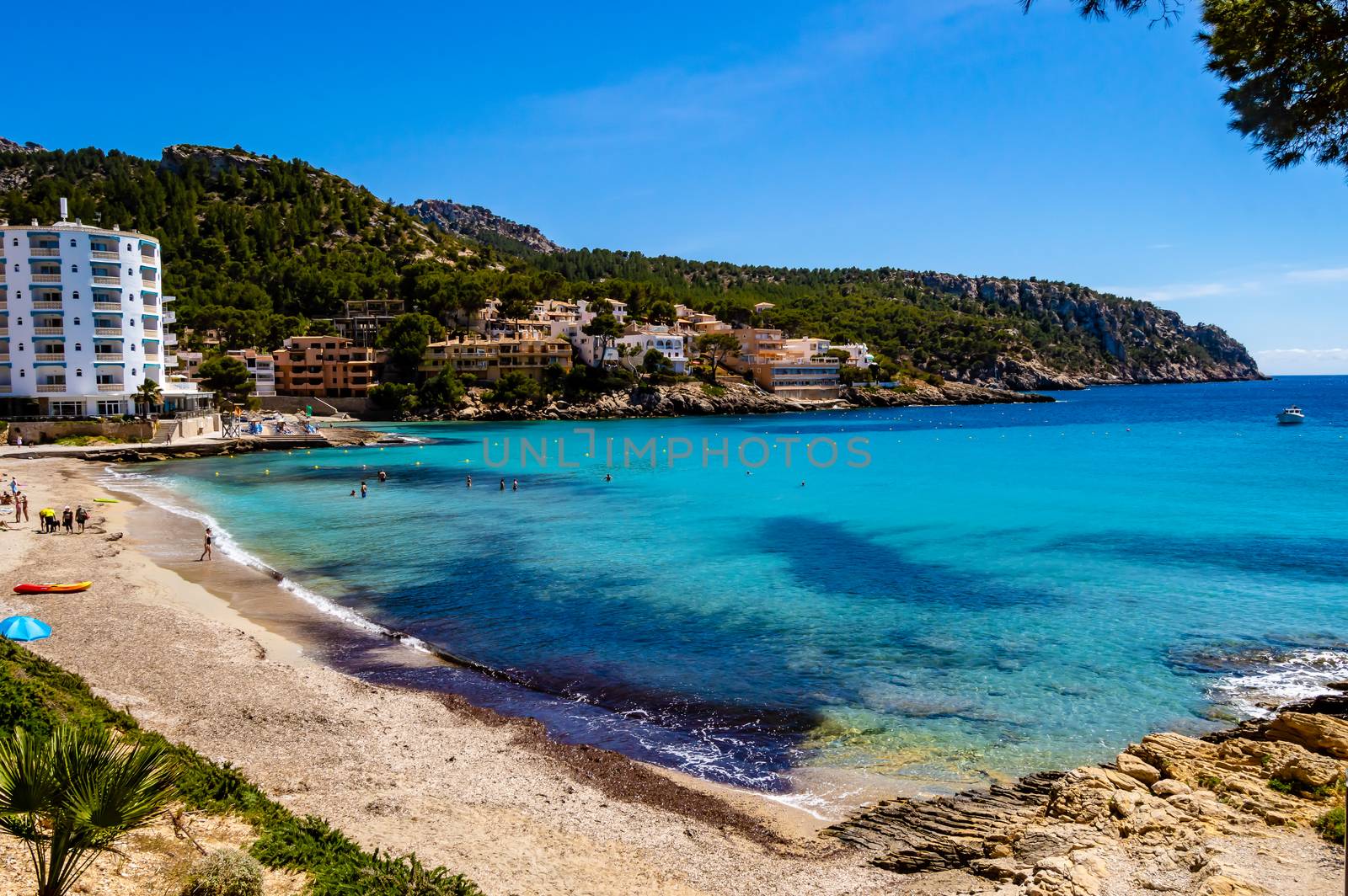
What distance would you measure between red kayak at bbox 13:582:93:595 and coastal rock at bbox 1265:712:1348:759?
2758 centimetres

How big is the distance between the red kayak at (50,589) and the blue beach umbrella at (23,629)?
535 centimetres

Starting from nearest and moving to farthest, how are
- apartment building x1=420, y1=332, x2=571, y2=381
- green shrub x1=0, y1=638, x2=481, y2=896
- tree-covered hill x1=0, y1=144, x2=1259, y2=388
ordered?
green shrub x1=0, y1=638, x2=481, y2=896 → apartment building x1=420, y1=332, x2=571, y2=381 → tree-covered hill x1=0, y1=144, x2=1259, y2=388

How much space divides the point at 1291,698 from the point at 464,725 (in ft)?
51.9

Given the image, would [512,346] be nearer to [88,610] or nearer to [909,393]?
[909,393]

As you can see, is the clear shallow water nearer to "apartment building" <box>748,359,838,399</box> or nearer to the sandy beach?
the sandy beach

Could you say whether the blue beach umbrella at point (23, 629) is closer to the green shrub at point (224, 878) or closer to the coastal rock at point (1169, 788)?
the green shrub at point (224, 878)

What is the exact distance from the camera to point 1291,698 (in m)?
16.2

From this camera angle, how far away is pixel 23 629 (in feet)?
57.9

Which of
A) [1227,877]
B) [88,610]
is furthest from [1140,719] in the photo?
[88,610]

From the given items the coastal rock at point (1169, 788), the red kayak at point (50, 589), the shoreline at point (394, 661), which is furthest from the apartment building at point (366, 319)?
the coastal rock at point (1169, 788)

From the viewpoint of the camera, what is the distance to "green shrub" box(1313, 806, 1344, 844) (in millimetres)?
8820

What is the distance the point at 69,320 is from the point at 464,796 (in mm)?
67679

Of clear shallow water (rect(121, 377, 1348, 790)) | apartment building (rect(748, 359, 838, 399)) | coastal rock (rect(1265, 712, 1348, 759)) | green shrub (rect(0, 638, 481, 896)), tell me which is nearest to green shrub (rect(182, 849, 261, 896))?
green shrub (rect(0, 638, 481, 896))

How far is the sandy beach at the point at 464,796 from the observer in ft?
28.9
